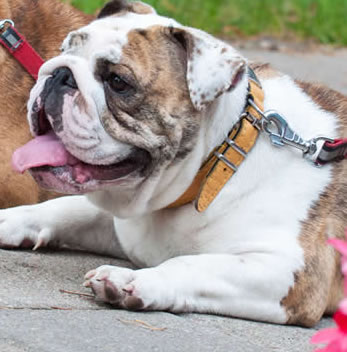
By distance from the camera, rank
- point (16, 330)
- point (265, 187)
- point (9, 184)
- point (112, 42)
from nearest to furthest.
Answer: point (16, 330) → point (112, 42) → point (265, 187) → point (9, 184)

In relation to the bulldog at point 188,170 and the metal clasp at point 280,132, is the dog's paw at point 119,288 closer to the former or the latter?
the bulldog at point 188,170

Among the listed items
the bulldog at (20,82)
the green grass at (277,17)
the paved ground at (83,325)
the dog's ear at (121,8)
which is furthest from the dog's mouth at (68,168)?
the green grass at (277,17)

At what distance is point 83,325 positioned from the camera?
8.90 feet

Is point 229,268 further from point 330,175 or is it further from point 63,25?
point 63,25

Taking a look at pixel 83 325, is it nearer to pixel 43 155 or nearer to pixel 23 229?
pixel 43 155

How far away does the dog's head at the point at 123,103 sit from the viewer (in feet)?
10.1

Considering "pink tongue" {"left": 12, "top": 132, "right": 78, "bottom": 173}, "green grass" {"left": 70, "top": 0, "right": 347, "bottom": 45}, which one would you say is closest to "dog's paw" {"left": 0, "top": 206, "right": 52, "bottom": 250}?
"pink tongue" {"left": 12, "top": 132, "right": 78, "bottom": 173}

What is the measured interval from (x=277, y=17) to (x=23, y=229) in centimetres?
718

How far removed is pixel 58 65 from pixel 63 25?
1.30 meters

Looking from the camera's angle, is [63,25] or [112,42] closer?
[112,42]

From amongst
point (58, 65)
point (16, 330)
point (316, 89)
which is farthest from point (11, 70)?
point (16, 330)

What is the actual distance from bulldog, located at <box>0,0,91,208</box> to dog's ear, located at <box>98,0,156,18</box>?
2.31 feet

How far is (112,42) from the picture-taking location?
10.2 ft

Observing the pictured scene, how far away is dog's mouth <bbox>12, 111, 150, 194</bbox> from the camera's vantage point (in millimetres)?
3131
